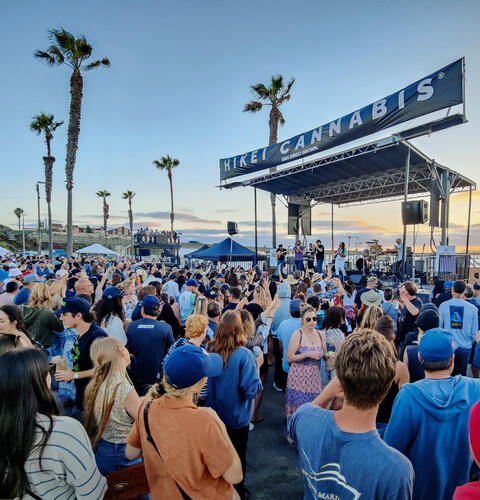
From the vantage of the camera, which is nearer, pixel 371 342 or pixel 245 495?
pixel 371 342

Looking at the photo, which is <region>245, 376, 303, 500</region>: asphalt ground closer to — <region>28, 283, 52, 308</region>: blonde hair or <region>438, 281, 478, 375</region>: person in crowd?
<region>438, 281, 478, 375</region>: person in crowd

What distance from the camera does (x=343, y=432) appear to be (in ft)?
4.49

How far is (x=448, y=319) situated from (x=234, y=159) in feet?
53.9

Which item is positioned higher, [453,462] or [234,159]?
[234,159]

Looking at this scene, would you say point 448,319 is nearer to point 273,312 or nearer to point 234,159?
point 273,312

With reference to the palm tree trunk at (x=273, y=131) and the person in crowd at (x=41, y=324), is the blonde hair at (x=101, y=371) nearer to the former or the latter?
the person in crowd at (x=41, y=324)

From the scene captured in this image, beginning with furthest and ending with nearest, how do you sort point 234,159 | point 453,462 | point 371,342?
point 234,159, point 453,462, point 371,342

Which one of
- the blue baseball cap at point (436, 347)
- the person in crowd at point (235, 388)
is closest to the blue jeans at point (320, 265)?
the person in crowd at point (235, 388)

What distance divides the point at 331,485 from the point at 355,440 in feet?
0.80

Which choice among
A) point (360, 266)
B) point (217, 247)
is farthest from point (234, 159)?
point (360, 266)

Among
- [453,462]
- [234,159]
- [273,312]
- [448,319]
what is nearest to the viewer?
[453,462]

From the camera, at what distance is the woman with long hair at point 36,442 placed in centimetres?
137

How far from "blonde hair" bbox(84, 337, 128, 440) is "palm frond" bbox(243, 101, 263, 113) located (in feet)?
76.4

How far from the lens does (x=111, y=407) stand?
7.39 ft
